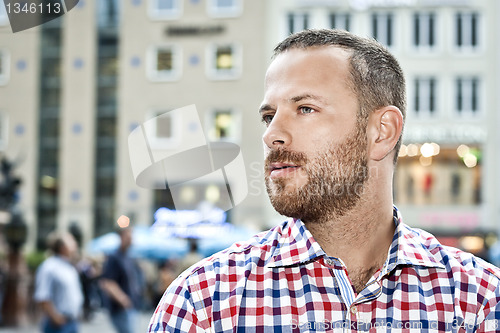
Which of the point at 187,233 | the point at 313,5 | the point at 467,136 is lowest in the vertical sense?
the point at 187,233

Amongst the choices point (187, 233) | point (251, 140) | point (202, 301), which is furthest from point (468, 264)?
point (251, 140)

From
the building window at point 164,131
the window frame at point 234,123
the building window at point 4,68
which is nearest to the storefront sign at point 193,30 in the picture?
the window frame at point 234,123

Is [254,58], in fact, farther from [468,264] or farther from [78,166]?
[468,264]

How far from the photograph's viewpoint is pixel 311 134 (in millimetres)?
1189

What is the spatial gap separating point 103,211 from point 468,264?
17.7 metres

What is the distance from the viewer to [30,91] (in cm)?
1816

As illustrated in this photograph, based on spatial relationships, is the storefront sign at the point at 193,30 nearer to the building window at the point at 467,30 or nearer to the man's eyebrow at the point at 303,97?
the building window at the point at 467,30

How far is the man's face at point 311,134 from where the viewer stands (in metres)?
1.19

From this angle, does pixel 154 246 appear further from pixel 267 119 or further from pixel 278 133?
pixel 278 133

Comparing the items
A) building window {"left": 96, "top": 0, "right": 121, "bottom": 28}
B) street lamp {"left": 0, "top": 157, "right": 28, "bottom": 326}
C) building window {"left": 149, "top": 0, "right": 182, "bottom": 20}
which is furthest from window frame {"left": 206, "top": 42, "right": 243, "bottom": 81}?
street lamp {"left": 0, "top": 157, "right": 28, "bottom": 326}

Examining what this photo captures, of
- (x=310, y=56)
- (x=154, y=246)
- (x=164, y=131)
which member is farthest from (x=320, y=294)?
(x=164, y=131)

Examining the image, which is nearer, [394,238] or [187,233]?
[394,238]

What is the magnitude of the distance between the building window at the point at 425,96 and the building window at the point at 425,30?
1.01 m

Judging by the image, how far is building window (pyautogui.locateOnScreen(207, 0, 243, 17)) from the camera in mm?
17398
